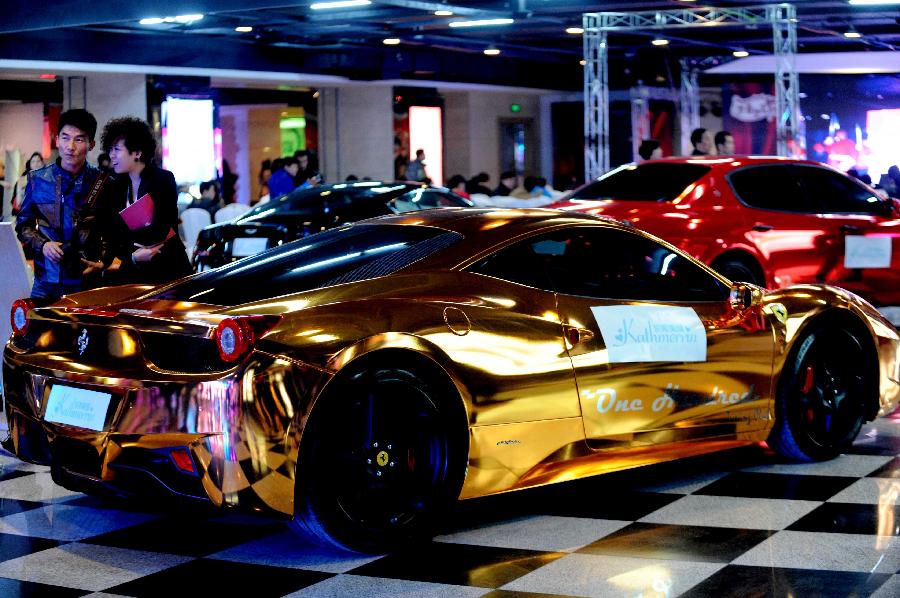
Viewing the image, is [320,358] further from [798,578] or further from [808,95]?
[808,95]

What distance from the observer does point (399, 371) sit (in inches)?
183

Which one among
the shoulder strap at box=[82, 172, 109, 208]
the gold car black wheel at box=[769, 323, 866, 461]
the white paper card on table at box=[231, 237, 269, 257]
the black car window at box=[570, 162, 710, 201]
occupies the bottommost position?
the gold car black wheel at box=[769, 323, 866, 461]

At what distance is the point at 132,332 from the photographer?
15.2ft

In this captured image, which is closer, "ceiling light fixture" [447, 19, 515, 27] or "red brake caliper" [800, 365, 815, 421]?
"red brake caliper" [800, 365, 815, 421]

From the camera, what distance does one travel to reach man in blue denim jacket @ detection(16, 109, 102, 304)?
6441 millimetres

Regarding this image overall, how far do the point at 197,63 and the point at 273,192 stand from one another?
353 cm

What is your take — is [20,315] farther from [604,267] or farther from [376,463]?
[604,267]

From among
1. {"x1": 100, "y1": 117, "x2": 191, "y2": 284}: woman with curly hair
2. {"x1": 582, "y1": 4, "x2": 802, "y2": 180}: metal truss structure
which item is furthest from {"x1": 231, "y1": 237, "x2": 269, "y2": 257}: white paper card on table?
{"x1": 582, "y1": 4, "x2": 802, "y2": 180}: metal truss structure

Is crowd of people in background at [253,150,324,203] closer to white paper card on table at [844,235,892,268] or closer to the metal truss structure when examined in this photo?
the metal truss structure

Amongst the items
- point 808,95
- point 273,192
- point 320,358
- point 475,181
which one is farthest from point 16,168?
point 320,358

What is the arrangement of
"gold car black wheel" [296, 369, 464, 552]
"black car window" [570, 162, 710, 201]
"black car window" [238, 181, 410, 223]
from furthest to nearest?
"black car window" [238, 181, 410, 223], "black car window" [570, 162, 710, 201], "gold car black wheel" [296, 369, 464, 552]

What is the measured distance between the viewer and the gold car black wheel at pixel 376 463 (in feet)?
14.7

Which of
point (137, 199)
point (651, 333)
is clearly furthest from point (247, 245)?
point (651, 333)

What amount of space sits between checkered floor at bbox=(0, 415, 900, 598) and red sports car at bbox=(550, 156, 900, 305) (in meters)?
4.22
